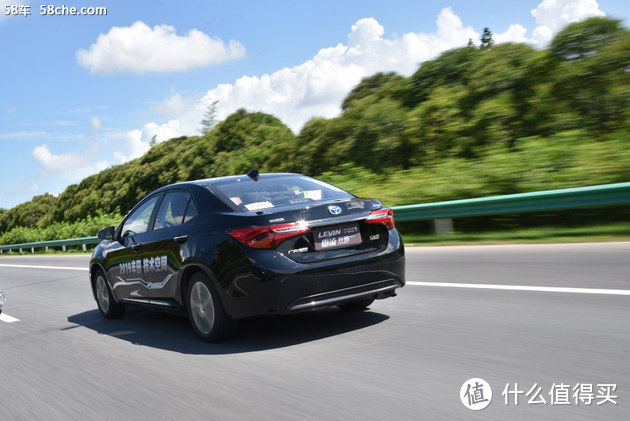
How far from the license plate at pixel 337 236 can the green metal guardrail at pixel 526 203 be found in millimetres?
6044

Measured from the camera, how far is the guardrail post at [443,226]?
12.8 meters

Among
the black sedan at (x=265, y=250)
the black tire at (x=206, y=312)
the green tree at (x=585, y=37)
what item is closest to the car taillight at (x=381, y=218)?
the black sedan at (x=265, y=250)

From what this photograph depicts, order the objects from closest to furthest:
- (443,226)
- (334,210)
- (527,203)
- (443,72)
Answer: (334,210) → (527,203) → (443,226) → (443,72)

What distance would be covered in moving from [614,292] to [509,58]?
1419cm

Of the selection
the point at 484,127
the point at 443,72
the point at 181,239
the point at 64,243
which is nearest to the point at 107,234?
the point at 181,239

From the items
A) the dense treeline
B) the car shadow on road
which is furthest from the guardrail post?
A: the car shadow on road

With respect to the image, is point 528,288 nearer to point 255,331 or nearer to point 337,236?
point 337,236

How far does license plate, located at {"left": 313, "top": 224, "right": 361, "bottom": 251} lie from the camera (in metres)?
5.40

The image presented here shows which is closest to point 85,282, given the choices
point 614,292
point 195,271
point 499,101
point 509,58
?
point 195,271

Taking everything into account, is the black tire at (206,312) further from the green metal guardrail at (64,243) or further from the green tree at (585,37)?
the green metal guardrail at (64,243)

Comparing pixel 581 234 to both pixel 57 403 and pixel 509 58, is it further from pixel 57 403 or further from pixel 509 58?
pixel 509 58

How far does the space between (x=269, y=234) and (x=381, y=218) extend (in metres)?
1.13

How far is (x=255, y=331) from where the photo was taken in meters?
6.21

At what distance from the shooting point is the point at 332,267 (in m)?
5.36
